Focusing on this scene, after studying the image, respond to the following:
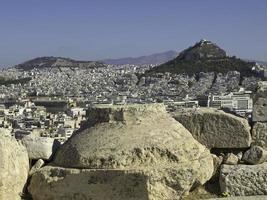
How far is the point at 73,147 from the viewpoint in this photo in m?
8.29

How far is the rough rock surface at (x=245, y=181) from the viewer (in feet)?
27.3

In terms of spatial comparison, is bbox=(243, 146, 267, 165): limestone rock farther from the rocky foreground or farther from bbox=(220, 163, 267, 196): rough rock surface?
bbox=(220, 163, 267, 196): rough rock surface

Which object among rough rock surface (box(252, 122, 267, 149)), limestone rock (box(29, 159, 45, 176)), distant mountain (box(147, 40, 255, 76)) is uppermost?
rough rock surface (box(252, 122, 267, 149))

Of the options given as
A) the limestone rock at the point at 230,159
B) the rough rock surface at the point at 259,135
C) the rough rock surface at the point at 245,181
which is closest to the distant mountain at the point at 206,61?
the rough rock surface at the point at 259,135

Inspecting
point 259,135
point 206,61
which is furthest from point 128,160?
point 206,61

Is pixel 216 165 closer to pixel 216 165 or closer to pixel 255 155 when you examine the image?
pixel 216 165

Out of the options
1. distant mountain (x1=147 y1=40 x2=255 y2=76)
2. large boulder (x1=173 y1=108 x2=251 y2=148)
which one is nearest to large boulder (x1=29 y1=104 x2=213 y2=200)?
large boulder (x1=173 y1=108 x2=251 y2=148)

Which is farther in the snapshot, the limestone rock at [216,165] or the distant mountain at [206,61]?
the distant mountain at [206,61]

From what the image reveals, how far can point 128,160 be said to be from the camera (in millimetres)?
7875

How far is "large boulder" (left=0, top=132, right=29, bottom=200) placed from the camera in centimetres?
787

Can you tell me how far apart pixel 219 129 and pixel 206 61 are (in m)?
154

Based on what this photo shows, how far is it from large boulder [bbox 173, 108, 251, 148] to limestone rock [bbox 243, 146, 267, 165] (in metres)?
0.18

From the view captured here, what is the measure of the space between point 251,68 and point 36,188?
140 metres

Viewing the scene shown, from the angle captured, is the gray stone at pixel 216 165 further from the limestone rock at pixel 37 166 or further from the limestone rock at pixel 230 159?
the limestone rock at pixel 37 166
